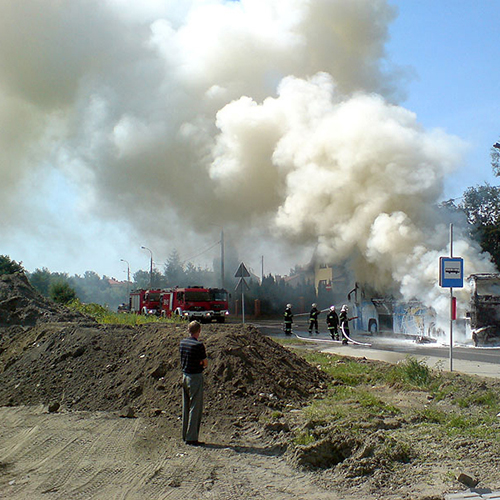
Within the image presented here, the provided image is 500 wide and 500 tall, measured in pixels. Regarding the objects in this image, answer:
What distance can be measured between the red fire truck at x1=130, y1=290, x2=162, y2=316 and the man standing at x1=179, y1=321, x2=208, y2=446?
33314 millimetres

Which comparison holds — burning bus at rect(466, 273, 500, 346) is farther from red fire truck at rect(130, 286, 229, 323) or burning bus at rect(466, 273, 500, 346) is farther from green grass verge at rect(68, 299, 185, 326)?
red fire truck at rect(130, 286, 229, 323)

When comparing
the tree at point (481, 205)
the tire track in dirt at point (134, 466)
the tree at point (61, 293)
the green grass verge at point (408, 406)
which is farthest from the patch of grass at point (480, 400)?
the tree at point (61, 293)

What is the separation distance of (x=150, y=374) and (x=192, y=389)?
2.51 meters

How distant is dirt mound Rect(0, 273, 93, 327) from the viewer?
20188 mm

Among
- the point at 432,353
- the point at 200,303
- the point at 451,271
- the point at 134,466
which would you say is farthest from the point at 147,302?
the point at 134,466

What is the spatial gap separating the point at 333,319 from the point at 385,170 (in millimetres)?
8507

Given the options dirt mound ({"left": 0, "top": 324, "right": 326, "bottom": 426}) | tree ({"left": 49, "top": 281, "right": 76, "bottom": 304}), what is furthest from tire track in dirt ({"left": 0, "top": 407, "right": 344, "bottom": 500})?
tree ({"left": 49, "top": 281, "right": 76, "bottom": 304})

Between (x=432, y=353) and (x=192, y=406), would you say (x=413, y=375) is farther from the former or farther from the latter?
(x=432, y=353)

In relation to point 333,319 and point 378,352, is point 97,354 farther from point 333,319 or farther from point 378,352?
point 333,319

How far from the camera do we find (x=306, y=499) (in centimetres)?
522

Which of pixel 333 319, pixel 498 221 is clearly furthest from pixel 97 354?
pixel 498 221

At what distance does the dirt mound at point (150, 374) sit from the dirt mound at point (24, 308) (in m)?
8.08

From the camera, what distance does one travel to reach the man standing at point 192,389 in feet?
22.8

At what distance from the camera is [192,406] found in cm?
701
